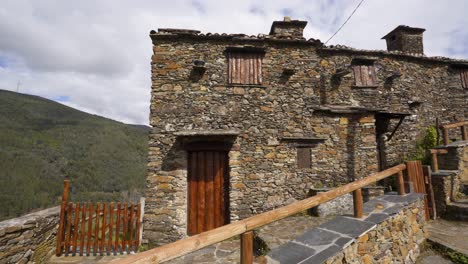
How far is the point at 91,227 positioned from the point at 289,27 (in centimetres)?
894

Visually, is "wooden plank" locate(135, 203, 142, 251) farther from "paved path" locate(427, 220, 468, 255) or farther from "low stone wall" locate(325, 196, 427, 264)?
"paved path" locate(427, 220, 468, 255)

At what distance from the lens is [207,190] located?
22.5 feet

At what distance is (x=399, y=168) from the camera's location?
417 cm

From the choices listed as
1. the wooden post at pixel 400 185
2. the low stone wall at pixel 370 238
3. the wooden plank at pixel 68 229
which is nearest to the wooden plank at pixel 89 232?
the wooden plank at pixel 68 229

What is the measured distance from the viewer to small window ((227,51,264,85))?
7395mm

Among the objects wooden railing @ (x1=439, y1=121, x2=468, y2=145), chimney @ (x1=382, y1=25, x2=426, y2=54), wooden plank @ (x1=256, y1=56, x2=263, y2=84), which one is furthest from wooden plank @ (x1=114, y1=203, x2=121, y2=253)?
chimney @ (x1=382, y1=25, x2=426, y2=54)

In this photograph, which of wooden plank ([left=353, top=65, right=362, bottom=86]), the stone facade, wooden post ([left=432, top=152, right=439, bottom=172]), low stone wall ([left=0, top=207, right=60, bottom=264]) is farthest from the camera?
wooden plank ([left=353, top=65, right=362, bottom=86])

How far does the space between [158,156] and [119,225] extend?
6.69 ft

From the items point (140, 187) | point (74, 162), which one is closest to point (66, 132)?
point (74, 162)

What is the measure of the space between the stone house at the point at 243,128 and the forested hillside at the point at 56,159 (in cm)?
1709

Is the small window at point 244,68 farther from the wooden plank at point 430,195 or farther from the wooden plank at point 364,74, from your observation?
the wooden plank at point 430,195

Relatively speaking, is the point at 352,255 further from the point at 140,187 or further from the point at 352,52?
the point at 140,187

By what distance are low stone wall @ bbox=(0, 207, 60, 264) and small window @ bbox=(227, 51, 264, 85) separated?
6.01m

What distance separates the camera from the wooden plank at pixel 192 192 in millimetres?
6691
